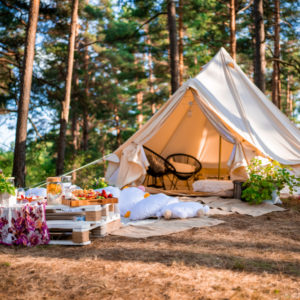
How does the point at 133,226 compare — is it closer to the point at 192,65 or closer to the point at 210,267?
the point at 210,267

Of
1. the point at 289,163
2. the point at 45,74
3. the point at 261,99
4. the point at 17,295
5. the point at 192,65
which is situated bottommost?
the point at 17,295

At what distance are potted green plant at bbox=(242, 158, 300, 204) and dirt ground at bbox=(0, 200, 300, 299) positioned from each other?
4.28ft

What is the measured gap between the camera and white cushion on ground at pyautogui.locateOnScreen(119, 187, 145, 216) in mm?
4094

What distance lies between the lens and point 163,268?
7.03ft

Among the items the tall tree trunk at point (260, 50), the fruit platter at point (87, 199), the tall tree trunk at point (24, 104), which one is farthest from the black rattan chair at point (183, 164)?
the fruit platter at point (87, 199)

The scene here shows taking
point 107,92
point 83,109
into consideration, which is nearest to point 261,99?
point 83,109

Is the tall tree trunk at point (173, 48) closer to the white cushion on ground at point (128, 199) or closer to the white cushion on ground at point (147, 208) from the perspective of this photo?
the white cushion on ground at point (128, 199)

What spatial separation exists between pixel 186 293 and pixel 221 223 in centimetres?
192

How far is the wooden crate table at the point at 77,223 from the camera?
2756 millimetres

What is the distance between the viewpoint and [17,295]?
1.75 meters

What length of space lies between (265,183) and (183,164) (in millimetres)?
2379

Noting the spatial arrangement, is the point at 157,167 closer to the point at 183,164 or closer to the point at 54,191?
the point at 183,164

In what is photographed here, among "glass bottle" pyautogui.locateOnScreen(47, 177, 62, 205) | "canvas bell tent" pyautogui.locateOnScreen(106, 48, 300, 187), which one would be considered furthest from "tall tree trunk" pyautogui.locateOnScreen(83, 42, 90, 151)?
"glass bottle" pyautogui.locateOnScreen(47, 177, 62, 205)

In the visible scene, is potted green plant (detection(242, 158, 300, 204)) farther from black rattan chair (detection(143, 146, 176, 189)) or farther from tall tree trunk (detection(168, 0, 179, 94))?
tall tree trunk (detection(168, 0, 179, 94))
